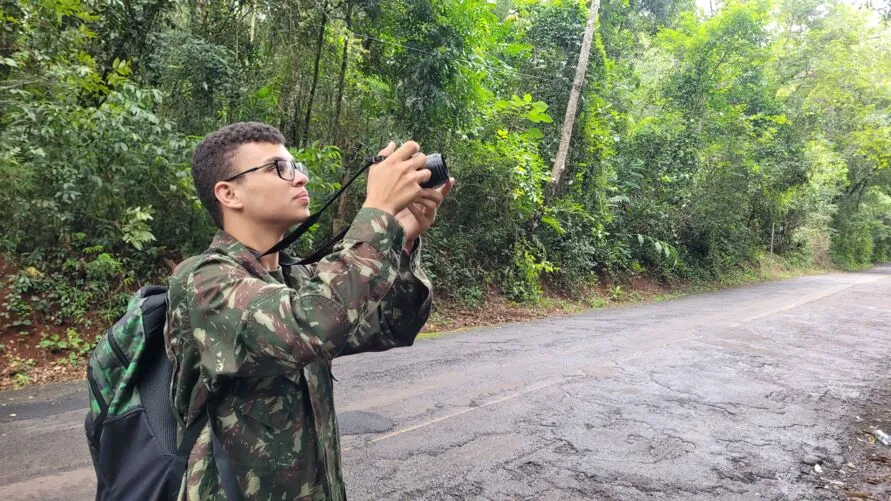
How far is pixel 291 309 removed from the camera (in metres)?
1.13

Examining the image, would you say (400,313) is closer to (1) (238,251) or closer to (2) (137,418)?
(1) (238,251)

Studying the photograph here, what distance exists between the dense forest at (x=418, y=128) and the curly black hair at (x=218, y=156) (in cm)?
612

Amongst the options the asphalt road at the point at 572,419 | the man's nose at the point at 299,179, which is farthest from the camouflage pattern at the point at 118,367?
the asphalt road at the point at 572,419

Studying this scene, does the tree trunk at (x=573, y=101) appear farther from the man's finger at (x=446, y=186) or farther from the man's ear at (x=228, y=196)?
the man's ear at (x=228, y=196)

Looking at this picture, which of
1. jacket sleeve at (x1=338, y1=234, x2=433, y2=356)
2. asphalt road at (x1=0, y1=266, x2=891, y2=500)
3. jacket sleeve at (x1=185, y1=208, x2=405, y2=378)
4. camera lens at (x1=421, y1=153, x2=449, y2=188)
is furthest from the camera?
asphalt road at (x1=0, y1=266, x2=891, y2=500)

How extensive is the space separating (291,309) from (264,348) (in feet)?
0.32

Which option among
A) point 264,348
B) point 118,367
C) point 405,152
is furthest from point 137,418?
point 405,152

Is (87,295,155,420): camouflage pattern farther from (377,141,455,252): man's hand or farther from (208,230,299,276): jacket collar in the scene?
(377,141,455,252): man's hand

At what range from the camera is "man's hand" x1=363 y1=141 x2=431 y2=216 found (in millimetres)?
1241

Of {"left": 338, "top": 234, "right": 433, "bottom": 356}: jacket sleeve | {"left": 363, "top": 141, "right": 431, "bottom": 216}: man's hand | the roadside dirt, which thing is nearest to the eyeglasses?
{"left": 363, "top": 141, "right": 431, "bottom": 216}: man's hand

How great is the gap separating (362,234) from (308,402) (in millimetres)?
468

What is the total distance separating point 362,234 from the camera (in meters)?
1.20

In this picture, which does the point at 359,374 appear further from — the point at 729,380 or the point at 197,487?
the point at 197,487

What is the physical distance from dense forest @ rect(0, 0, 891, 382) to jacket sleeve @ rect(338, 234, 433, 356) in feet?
20.2
